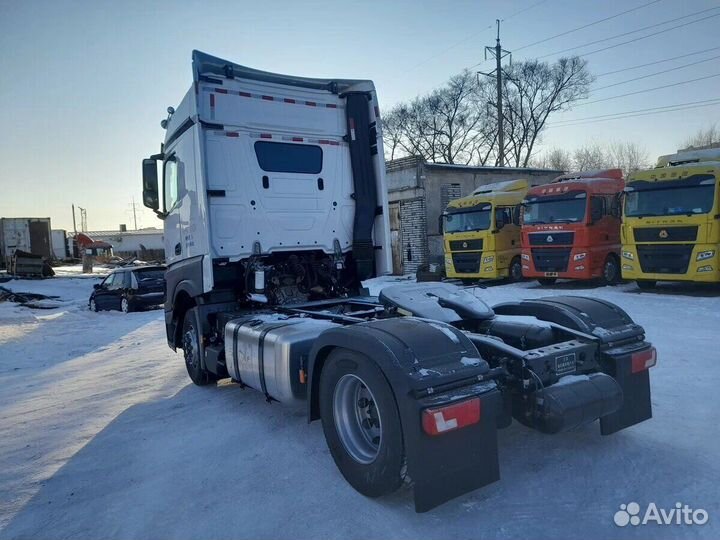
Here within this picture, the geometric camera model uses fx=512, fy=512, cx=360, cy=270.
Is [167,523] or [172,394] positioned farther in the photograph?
[172,394]

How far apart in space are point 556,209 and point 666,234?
10.9 ft

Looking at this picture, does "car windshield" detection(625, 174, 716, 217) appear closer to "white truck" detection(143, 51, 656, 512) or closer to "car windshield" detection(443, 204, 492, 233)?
"car windshield" detection(443, 204, 492, 233)

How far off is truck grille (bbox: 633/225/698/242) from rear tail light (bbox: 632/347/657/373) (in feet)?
31.4

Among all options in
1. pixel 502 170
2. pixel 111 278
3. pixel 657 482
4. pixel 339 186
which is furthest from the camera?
pixel 502 170

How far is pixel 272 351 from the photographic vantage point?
14.2 ft

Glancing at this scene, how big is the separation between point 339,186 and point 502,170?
72.3 feet

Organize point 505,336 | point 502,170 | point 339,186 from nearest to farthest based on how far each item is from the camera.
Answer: point 505,336 → point 339,186 → point 502,170

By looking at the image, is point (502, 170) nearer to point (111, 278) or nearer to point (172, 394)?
point (111, 278)

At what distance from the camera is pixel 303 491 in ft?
11.0

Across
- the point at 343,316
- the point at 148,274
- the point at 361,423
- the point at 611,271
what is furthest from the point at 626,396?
the point at 148,274

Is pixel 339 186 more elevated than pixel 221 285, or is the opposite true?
pixel 339 186

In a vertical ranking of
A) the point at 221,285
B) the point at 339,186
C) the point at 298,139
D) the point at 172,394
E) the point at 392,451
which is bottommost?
the point at 172,394

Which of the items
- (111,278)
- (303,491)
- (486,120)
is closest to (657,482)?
(303,491)

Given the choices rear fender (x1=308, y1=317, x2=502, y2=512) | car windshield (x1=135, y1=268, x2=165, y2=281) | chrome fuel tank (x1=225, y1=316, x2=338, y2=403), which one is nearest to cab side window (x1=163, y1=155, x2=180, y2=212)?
chrome fuel tank (x1=225, y1=316, x2=338, y2=403)
